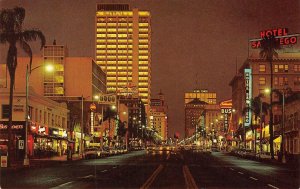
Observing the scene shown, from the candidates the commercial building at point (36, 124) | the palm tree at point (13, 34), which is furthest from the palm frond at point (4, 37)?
the commercial building at point (36, 124)

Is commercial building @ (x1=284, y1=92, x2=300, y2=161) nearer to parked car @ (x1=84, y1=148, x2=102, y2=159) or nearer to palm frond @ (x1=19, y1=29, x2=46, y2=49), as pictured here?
parked car @ (x1=84, y1=148, x2=102, y2=159)

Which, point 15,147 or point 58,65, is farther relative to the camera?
point 58,65

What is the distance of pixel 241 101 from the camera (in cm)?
17000

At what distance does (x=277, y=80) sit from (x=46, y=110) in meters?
84.3

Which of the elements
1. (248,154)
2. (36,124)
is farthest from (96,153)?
(248,154)

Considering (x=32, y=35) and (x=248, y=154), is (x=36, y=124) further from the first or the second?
(x=248, y=154)

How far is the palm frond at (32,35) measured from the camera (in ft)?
156

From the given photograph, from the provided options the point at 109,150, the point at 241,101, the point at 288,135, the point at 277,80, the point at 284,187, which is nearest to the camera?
the point at 284,187

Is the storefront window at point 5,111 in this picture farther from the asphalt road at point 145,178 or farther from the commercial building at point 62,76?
the commercial building at point 62,76

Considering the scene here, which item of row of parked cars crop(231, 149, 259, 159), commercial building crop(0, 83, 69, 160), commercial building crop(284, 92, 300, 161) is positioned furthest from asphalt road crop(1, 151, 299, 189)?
commercial building crop(284, 92, 300, 161)

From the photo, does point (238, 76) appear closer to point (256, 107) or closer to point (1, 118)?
point (256, 107)

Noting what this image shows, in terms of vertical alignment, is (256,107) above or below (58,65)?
below

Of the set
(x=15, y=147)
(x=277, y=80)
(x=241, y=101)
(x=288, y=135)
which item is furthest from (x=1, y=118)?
(x=241, y=101)

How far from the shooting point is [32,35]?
4784 cm
